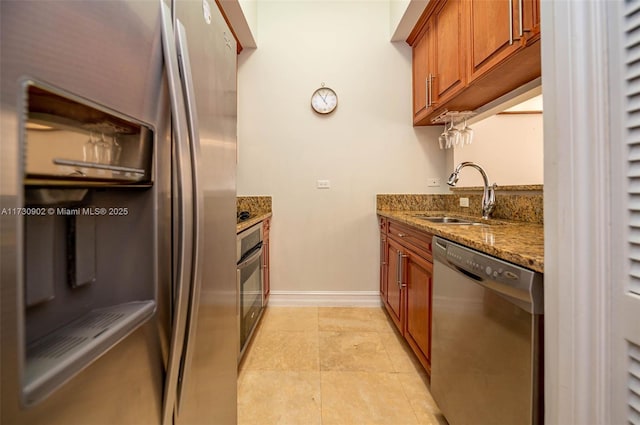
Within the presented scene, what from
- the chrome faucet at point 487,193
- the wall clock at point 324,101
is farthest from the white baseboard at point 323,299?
the wall clock at point 324,101

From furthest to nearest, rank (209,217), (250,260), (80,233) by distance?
1. (250,260)
2. (209,217)
3. (80,233)

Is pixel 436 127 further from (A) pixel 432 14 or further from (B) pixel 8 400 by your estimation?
(B) pixel 8 400

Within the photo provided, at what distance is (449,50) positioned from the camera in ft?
6.63

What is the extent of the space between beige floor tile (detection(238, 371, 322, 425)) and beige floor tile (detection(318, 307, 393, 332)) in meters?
0.67

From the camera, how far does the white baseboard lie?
282cm

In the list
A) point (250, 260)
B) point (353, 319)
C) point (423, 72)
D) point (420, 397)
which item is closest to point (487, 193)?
point (423, 72)

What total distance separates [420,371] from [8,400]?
1.89m

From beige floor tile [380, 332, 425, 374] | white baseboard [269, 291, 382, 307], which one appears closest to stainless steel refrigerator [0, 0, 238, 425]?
beige floor tile [380, 332, 425, 374]

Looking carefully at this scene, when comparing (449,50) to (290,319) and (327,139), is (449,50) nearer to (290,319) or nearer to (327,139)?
(327,139)

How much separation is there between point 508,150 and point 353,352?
191 centimetres

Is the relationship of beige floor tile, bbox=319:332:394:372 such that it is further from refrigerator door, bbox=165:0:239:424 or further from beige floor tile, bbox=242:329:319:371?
refrigerator door, bbox=165:0:239:424

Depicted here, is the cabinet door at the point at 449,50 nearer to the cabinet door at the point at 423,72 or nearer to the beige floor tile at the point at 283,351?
the cabinet door at the point at 423,72

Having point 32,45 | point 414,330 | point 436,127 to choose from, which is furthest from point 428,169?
point 32,45

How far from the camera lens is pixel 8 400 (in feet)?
1.11
